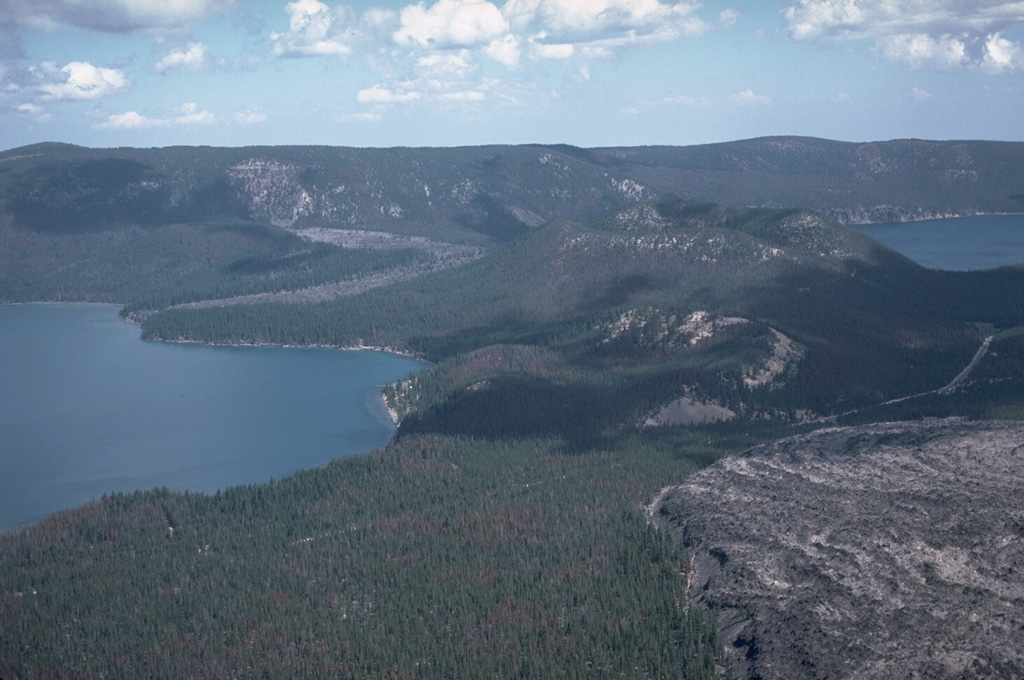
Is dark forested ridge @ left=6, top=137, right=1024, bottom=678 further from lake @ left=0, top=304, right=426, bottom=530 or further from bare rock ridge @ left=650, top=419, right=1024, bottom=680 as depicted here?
lake @ left=0, top=304, right=426, bottom=530

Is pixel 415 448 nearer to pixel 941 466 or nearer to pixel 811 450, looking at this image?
pixel 811 450

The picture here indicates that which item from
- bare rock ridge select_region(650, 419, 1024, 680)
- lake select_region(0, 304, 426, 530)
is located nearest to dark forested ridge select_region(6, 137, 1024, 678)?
bare rock ridge select_region(650, 419, 1024, 680)

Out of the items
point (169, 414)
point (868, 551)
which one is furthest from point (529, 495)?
point (169, 414)

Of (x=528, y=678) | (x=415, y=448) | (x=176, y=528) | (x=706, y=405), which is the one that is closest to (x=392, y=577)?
(x=528, y=678)

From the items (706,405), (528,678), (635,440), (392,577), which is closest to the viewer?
(528,678)

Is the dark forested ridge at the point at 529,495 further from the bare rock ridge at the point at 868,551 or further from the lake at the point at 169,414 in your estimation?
the lake at the point at 169,414

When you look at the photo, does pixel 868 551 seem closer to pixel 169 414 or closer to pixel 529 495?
pixel 529 495

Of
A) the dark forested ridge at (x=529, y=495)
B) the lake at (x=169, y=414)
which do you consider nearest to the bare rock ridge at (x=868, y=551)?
the dark forested ridge at (x=529, y=495)
